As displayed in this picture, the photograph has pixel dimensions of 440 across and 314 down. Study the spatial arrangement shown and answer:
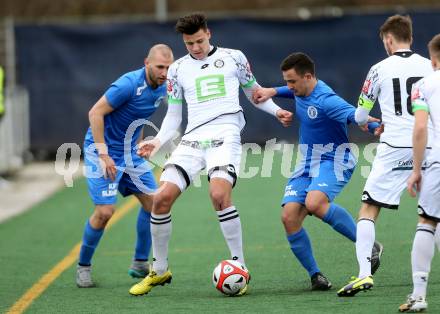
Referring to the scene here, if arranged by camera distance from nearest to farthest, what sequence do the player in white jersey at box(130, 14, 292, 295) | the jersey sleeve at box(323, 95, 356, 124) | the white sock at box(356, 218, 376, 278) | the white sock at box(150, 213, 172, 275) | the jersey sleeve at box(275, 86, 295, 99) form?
1. the white sock at box(356, 218, 376, 278)
2. the jersey sleeve at box(323, 95, 356, 124)
3. the player in white jersey at box(130, 14, 292, 295)
4. the white sock at box(150, 213, 172, 275)
5. the jersey sleeve at box(275, 86, 295, 99)

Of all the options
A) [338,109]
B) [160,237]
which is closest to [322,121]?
[338,109]

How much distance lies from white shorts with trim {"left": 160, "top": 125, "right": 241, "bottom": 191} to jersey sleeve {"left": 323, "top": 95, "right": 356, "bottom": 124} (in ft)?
2.42

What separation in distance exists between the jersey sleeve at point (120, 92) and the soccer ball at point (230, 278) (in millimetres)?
1774

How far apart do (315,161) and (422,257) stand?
5.84ft

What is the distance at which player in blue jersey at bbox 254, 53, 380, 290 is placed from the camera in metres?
8.07

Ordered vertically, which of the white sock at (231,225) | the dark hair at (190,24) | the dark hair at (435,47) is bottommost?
the white sock at (231,225)

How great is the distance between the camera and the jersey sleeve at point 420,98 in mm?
6656

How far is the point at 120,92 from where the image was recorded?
884cm

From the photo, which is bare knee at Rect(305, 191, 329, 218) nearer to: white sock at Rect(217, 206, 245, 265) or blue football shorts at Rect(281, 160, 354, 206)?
blue football shorts at Rect(281, 160, 354, 206)

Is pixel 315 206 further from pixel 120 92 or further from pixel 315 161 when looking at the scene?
pixel 120 92

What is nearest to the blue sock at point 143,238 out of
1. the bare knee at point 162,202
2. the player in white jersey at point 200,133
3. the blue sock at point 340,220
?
the player in white jersey at point 200,133

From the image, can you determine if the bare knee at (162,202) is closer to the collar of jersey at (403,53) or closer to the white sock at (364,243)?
the white sock at (364,243)

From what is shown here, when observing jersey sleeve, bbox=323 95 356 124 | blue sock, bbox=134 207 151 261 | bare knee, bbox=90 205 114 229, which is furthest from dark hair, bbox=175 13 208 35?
blue sock, bbox=134 207 151 261

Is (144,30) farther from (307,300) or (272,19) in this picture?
(307,300)
